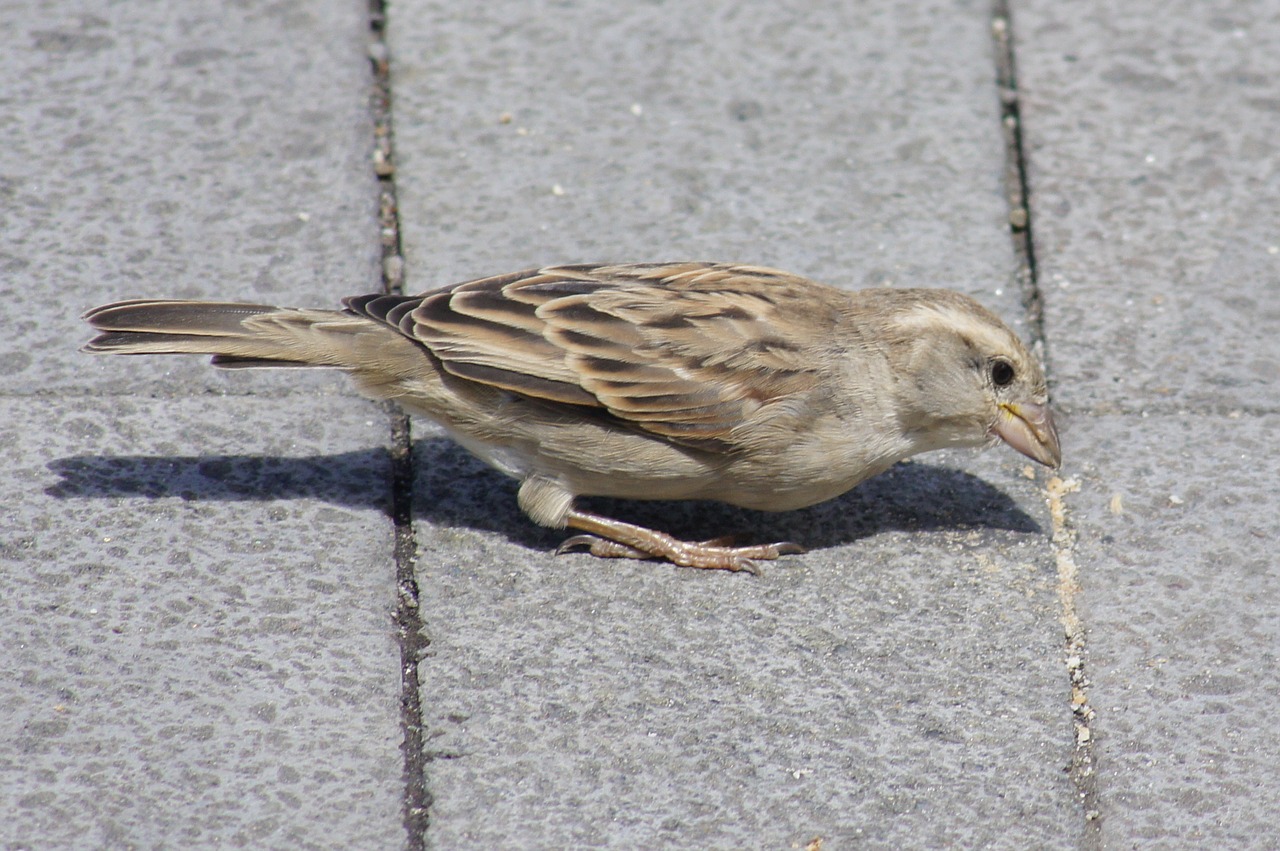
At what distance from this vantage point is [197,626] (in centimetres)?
420

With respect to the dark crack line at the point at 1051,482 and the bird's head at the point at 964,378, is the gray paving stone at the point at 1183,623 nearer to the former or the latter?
the dark crack line at the point at 1051,482

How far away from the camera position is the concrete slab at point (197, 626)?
365 cm

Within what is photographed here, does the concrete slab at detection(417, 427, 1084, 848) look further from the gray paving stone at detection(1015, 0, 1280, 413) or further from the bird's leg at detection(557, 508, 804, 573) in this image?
the gray paving stone at detection(1015, 0, 1280, 413)

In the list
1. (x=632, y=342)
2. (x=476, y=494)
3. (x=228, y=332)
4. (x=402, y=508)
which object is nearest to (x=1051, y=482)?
(x=632, y=342)

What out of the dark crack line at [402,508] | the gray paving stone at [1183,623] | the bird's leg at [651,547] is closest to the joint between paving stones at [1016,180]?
the gray paving stone at [1183,623]

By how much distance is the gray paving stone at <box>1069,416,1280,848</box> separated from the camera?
3.85 m

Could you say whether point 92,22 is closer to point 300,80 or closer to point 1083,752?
point 300,80

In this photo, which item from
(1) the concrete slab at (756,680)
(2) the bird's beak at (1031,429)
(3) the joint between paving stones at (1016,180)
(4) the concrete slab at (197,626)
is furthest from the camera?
(3) the joint between paving stones at (1016,180)

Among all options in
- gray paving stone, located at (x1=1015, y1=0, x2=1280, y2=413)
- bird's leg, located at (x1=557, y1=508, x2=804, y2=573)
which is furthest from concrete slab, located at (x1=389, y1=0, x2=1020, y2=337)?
bird's leg, located at (x1=557, y1=508, x2=804, y2=573)

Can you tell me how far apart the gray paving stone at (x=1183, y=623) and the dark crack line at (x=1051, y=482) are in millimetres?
33

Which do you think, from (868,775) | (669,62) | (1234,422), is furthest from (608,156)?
(868,775)

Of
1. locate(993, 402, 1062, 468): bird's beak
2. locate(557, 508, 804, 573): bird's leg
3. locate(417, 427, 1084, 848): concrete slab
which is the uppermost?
locate(993, 402, 1062, 468): bird's beak

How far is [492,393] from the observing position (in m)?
4.52

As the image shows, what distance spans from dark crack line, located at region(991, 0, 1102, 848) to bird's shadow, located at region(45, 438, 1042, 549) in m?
0.20
